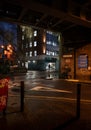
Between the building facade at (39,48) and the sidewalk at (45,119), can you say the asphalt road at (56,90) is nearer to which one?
the sidewalk at (45,119)

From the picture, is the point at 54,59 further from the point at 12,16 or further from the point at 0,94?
the point at 0,94

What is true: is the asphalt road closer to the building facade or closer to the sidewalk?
the sidewalk

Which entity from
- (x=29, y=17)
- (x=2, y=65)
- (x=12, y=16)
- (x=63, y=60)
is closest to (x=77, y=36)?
(x=63, y=60)

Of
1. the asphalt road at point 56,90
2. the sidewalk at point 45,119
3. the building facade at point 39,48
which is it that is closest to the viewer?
the sidewalk at point 45,119

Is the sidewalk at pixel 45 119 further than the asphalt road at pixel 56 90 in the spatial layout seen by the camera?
No

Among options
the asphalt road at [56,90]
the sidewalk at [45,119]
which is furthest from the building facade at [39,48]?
the sidewalk at [45,119]

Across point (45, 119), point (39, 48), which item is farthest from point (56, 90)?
point (39, 48)

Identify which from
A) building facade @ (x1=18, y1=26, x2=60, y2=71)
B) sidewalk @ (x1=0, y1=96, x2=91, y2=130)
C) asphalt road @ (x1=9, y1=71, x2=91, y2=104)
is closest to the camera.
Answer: sidewalk @ (x1=0, y1=96, x2=91, y2=130)

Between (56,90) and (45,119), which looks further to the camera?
(56,90)

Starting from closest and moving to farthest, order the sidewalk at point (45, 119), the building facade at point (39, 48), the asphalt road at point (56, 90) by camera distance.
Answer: the sidewalk at point (45, 119), the asphalt road at point (56, 90), the building facade at point (39, 48)

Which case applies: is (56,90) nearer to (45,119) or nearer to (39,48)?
(45,119)

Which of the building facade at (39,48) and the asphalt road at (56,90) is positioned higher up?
the building facade at (39,48)

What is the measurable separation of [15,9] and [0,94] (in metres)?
10.4

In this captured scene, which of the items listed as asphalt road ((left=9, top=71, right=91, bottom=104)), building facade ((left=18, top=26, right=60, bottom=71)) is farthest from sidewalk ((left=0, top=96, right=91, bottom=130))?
building facade ((left=18, top=26, right=60, bottom=71))
